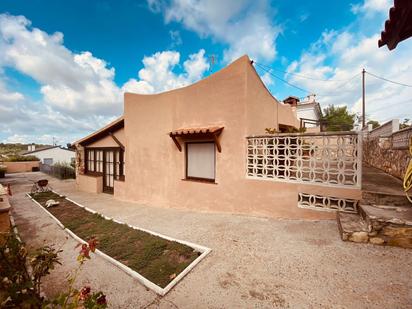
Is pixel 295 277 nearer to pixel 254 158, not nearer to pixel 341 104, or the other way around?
pixel 254 158

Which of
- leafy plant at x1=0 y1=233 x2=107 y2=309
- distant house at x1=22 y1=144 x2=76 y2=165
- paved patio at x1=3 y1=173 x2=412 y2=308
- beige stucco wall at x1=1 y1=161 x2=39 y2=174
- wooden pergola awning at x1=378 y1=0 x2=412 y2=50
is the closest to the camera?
leafy plant at x1=0 y1=233 x2=107 y2=309

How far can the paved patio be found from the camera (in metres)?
2.40

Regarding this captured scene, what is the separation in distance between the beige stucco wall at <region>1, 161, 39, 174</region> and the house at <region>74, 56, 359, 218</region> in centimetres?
2443

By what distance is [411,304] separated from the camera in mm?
2186

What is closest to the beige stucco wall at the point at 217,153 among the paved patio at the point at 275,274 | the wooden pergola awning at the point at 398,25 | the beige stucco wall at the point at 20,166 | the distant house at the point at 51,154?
the paved patio at the point at 275,274

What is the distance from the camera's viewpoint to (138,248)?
4.05 metres

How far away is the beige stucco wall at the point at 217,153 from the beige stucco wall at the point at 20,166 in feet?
83.1

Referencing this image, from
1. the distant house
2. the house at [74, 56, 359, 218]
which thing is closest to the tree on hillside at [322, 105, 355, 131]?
the house at [74, 56, 359, 218]

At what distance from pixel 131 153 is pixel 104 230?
426 centimetres

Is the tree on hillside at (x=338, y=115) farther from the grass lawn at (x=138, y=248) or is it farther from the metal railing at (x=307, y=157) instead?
the grass lawn at (x=138, y=248)

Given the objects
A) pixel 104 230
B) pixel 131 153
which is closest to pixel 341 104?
pixel 131 153

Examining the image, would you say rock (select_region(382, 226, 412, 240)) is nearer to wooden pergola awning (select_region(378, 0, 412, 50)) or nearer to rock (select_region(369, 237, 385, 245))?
rock (select_region(369, 237, 385, 245))

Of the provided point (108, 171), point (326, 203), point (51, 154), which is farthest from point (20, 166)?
point (326, 203)

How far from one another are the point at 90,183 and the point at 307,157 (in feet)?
39.1
